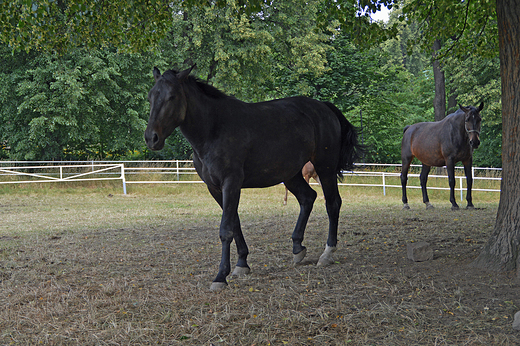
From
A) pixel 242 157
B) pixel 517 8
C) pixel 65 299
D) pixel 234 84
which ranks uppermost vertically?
pixel 234 84

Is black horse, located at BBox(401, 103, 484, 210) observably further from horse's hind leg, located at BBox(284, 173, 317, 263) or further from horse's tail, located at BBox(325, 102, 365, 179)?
horse's hind leg, located at BBox(284, 173, 317, 263)

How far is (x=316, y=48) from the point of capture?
22391mm

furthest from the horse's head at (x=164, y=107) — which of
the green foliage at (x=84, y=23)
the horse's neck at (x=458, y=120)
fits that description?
the horse's neck at (x=458, y=120)

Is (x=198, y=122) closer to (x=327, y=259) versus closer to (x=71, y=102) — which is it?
(x=327, y=259)

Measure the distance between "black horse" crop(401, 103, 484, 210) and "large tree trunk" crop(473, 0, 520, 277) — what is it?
17.8 feet

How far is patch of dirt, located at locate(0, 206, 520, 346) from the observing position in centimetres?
331

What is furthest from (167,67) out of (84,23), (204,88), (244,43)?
(204,88)

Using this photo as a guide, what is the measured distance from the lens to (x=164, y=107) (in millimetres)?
4301

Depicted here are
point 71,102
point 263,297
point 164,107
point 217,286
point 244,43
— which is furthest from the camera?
point 244,43

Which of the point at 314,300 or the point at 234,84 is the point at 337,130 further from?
the point at 234,84

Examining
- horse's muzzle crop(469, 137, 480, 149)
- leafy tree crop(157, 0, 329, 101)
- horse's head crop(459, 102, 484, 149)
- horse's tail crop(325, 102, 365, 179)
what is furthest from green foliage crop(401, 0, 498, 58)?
leafy tree crop(157, 0, 329, 101)

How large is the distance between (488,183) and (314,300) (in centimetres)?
1561

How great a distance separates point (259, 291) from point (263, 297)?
22 centimetres

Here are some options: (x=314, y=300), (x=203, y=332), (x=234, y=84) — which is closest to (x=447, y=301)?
(x=314, y=300)
